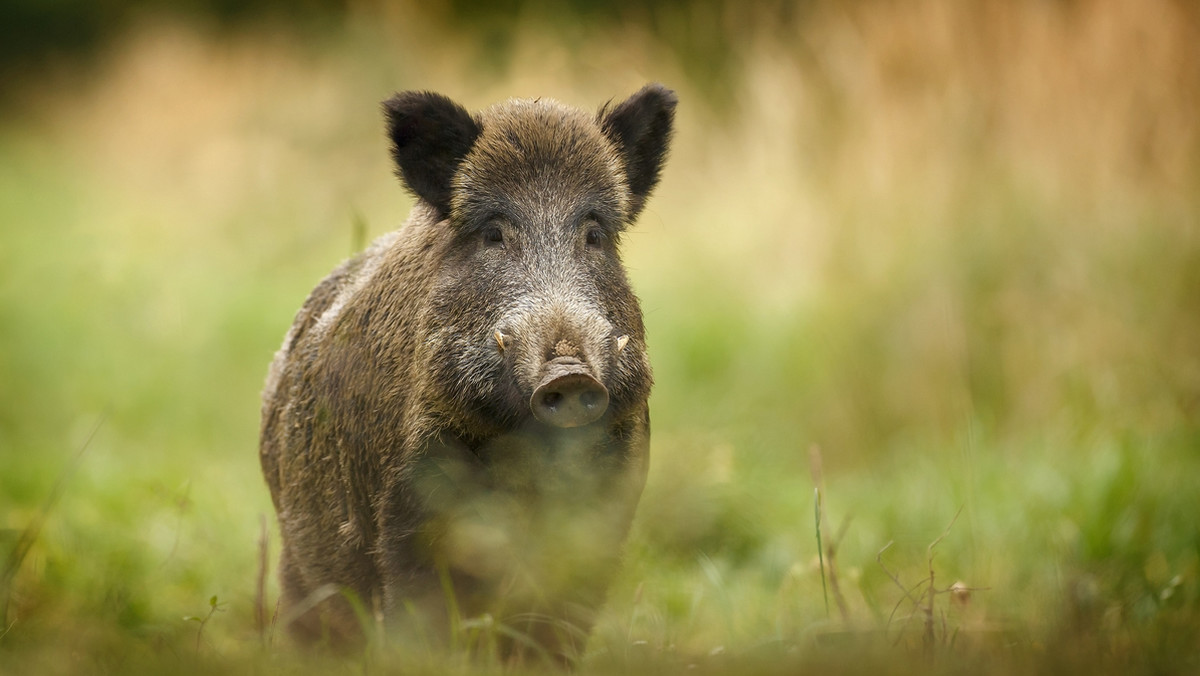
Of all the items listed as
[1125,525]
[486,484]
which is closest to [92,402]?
[486,484]

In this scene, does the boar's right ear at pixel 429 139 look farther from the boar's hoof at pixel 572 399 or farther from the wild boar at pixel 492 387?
the boar's hoof at pixel 572 399

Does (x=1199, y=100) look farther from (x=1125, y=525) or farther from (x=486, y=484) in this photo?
(x=486, y=484)

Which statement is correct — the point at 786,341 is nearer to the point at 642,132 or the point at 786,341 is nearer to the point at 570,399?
the point at 642,132

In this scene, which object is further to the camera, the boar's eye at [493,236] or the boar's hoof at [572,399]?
the boar's eye at [493,236]

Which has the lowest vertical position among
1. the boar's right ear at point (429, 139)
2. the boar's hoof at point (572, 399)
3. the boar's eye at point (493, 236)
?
the boar's hoof at point (572, 399)

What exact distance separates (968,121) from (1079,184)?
82 cm

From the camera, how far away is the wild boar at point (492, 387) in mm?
3082

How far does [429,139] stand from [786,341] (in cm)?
418

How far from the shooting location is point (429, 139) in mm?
3584

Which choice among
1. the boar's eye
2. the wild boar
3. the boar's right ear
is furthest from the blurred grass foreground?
the boar's eye

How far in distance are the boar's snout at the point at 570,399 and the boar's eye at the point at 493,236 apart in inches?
31.5

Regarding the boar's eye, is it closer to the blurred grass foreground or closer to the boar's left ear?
the boar's left ear

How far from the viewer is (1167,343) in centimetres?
614

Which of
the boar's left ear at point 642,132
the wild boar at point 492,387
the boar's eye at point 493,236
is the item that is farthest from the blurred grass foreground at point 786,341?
the boar's left ear at point 642,132
